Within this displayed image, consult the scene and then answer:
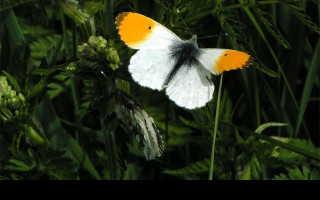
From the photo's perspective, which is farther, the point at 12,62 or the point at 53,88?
the point at 53,88

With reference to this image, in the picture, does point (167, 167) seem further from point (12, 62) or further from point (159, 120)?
point (12, 62)

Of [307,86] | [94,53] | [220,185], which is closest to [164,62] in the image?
[94,53]

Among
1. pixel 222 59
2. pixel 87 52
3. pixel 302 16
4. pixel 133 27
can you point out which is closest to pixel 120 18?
pixel 133 27

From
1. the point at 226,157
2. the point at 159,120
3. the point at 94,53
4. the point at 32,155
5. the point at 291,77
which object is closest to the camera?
the point at 94,53

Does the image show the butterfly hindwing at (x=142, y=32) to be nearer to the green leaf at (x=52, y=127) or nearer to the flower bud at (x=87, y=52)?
the flower bud at (x=87, y=52)

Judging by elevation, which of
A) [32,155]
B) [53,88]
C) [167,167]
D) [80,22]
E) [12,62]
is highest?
[80,22]

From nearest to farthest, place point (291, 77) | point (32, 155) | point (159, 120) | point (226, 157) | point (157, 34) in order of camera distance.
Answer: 1. point (157, 34)
2. point (32, 155)
3. point (226, 157)
4. point (159, 120)
5. point (291, 77)

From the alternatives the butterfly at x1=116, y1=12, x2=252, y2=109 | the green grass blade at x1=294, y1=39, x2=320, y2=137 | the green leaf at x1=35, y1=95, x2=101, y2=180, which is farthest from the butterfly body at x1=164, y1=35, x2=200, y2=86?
the green grass blade at x1=294, y1=39, x2=320, y2=137

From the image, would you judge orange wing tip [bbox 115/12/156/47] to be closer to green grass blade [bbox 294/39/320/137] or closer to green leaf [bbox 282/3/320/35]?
green leaf [bbox 282/3/320/35]
